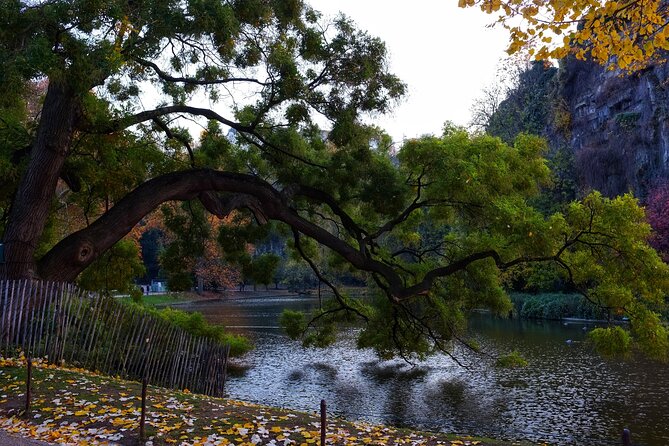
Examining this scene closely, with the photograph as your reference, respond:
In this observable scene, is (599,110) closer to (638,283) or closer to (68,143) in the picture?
(638,283)

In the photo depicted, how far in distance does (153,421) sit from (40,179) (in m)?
6.28

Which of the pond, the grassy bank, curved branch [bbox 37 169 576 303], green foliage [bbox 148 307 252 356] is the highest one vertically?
curved branch [bbox 37 169 576 303]

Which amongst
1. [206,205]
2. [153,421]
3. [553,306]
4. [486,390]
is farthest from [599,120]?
[153,421]

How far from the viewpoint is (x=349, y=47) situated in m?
12.1

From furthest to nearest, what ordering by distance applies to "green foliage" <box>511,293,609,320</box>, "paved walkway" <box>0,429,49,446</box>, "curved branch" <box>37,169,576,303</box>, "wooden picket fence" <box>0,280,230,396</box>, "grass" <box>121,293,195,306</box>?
"grass" <box>121,293,195,306</box>, "green foliage" <box>511,293,609,320</box>, "curved branch" <box>37,169,576,303</box>, "wooden picket fence" <box>0,280,230,396</box>, "paved walkway" <box>0,429,49,446</box>

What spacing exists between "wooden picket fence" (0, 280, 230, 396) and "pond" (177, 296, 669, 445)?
4757 millimetres

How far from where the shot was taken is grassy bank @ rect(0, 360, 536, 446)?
Answer: 6629 millimetres

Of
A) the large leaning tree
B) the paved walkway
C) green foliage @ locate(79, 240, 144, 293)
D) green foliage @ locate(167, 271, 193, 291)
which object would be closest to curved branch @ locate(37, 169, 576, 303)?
the large leaning tree

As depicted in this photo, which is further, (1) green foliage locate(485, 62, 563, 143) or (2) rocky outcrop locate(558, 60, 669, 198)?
(1) green foliage locate(485, 62, 563, 143)

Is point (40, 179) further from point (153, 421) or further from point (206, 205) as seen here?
point (153, 421)

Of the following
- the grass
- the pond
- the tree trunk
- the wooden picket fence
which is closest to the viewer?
the wooden picket fence

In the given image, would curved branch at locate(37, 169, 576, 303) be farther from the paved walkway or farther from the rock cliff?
the rock cliff

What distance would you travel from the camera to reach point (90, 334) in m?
10.7

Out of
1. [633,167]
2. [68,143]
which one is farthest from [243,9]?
[633,167]
